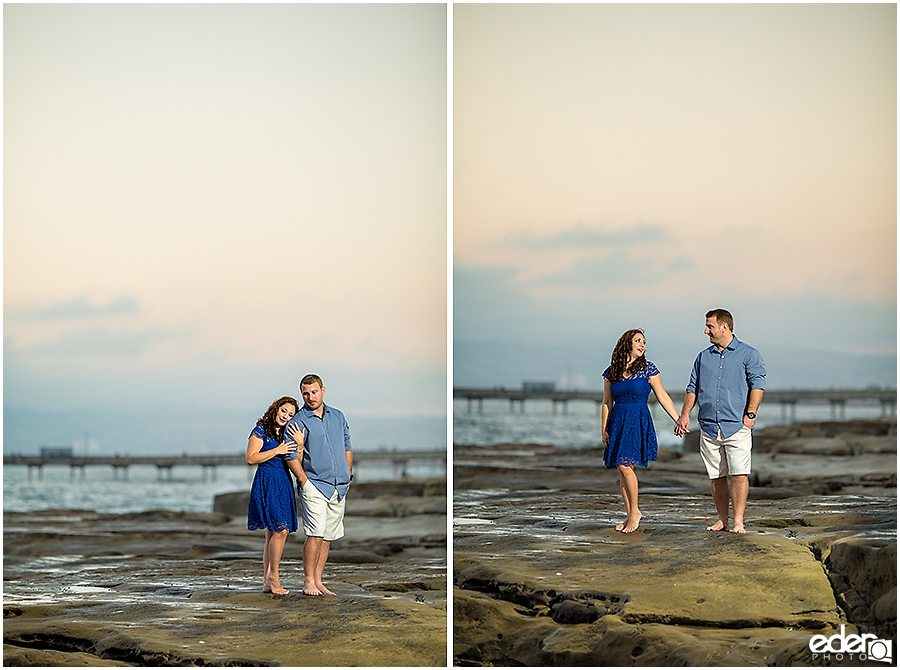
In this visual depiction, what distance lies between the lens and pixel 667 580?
186 inches

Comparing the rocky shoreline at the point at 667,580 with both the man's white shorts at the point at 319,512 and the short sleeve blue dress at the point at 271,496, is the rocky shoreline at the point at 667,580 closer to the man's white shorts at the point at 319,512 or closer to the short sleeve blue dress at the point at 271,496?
the man's white shorts at the point at 319,512

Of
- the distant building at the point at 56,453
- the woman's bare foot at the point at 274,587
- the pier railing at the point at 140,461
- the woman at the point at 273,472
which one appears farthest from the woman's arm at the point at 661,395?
the distant building at the point at 56,453

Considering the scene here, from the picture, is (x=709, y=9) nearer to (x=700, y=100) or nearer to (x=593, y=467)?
(x=700, y=100)

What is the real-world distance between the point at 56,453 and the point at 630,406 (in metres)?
5.48

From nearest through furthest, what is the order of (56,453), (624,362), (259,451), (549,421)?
(259,451), (624,362), (549,421), (56,453)

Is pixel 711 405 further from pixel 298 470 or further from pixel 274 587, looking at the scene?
pixel 274 587

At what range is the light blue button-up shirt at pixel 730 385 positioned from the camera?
15.9 ft

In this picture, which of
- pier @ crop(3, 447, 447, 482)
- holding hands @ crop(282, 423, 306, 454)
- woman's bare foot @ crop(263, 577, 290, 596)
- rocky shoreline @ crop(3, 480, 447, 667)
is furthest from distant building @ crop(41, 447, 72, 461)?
holding hands @ crop(282, 423, 306, 454)

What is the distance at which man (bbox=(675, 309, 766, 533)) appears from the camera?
4836 mm

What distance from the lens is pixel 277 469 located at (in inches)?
186

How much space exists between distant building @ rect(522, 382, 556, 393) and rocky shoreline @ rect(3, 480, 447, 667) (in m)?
1.17

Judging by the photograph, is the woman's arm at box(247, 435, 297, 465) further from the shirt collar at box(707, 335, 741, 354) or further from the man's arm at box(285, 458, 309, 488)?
the shirt collar at box(707, 335, 741, 354)

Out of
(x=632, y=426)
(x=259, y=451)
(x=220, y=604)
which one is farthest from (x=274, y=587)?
(x=632, y=426)

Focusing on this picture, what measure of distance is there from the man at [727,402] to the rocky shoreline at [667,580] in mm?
359
